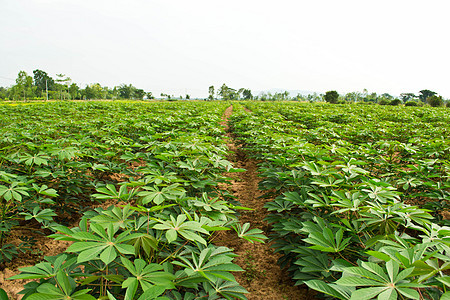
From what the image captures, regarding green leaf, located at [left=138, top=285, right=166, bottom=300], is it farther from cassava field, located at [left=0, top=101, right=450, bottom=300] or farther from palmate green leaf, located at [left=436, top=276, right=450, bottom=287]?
palmate green leaf, located at [left=436, top=276, right=450, bottom=287]

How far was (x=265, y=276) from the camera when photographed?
1904 mm

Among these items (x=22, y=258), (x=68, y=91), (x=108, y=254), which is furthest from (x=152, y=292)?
(x=68, y=91)

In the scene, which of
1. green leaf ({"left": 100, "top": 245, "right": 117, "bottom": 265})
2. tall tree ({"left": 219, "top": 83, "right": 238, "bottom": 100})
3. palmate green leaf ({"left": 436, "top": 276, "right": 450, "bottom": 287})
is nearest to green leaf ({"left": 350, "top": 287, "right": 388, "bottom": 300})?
palmate green leaf ({"left": 436, "top": 276, "right": 450, "bottom": 287})

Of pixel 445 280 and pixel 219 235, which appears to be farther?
pixel 219 235

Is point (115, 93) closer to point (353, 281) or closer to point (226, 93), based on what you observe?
point (226, 93)

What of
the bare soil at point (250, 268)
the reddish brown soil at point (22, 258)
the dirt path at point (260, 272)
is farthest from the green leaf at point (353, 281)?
the reddish brown soil at point (22, 258)

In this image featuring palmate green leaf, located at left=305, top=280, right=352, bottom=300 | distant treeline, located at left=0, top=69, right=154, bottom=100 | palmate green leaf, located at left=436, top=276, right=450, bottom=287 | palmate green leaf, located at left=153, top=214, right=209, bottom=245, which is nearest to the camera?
palmate green leaf, located at left=436, top=276, right=450, bottom=287

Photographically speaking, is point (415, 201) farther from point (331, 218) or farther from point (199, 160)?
point (199, 160)

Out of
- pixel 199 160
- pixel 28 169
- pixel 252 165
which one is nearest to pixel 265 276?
pixel 199 160

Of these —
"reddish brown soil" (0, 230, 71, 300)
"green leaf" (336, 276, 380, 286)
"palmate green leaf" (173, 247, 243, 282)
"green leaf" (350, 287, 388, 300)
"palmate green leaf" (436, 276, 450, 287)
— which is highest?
"palmate green leaf" (436, 276, 450, 287)

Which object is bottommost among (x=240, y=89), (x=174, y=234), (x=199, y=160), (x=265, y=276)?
(x=265, y=276)

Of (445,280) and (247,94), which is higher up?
(247,94)

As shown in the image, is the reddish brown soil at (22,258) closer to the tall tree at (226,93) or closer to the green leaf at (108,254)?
the green leaf at (108,254)

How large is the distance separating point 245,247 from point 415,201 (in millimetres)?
2121
